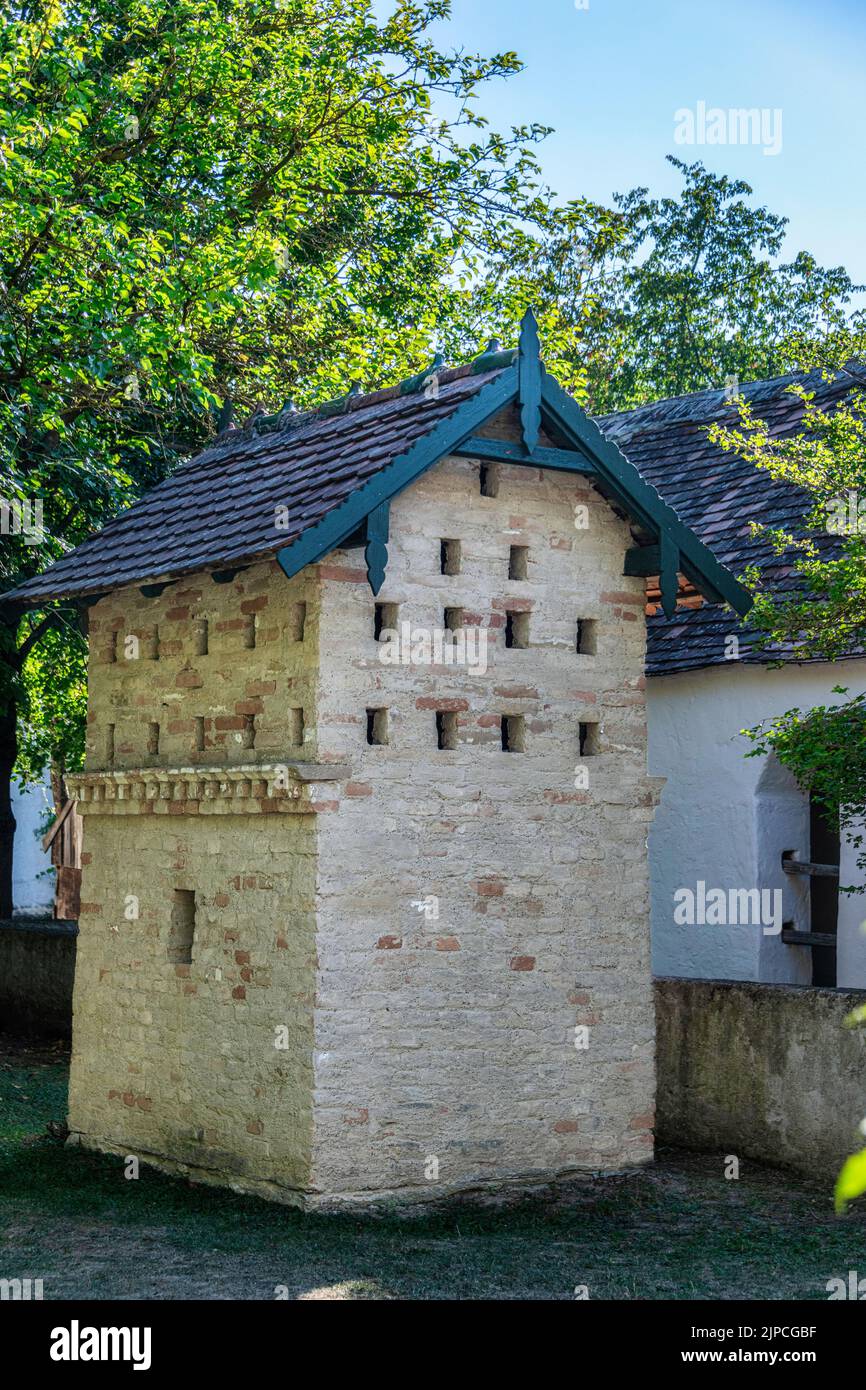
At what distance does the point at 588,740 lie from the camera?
10.7 m

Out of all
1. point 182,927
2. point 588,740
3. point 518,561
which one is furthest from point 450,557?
point 182,927

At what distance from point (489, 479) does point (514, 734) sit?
5.43ft

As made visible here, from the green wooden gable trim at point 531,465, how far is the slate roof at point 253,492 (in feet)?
0.59

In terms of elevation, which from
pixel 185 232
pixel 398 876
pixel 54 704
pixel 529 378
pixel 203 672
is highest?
pixel 185 232

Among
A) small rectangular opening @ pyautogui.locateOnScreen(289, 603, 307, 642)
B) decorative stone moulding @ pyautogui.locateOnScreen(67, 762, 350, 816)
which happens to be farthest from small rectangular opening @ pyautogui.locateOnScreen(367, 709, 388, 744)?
small rectangular opening @ pyautogui.locateOnScreen(289, 603, 307, 642)

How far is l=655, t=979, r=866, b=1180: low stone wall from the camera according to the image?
10.2 m

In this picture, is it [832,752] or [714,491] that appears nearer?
[832,752]

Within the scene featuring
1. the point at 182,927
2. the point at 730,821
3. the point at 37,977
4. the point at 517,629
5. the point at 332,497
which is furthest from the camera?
the point at 37,977

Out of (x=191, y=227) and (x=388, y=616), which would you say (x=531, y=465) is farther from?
(x=191, y=227)

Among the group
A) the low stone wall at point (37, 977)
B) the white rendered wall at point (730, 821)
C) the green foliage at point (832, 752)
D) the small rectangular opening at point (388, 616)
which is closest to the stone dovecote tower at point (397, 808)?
the small rectangular opening at point (388, 616)

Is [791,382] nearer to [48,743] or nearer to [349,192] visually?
[349,192]

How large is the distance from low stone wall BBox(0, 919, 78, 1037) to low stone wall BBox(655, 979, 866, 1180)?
819 cm

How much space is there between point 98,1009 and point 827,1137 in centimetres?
513

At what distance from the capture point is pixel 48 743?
21.4 m
